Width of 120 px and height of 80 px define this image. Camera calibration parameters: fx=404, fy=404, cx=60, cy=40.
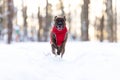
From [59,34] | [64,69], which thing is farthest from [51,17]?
[64,69]

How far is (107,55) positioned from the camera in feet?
32.4

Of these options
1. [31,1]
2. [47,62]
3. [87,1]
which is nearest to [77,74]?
[47,62]

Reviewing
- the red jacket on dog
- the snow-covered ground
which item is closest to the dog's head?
the red jacket on dog

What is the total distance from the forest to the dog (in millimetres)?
13361

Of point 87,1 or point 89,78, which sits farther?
point 87,1

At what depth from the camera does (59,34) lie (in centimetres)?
1136

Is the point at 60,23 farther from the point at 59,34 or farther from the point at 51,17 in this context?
the point at 51,17

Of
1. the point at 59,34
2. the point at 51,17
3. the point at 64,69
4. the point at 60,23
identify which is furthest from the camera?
the point at 51,17

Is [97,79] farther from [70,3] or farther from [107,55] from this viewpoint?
[70,3]

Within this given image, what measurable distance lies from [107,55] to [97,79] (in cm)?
240

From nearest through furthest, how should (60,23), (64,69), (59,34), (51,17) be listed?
(64,69) → (60,23) → (59,34) → (51,17)

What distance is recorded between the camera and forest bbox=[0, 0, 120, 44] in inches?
1235

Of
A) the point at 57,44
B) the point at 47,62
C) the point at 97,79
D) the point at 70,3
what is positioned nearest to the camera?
the point at 97,79

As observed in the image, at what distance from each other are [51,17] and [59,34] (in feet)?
177
